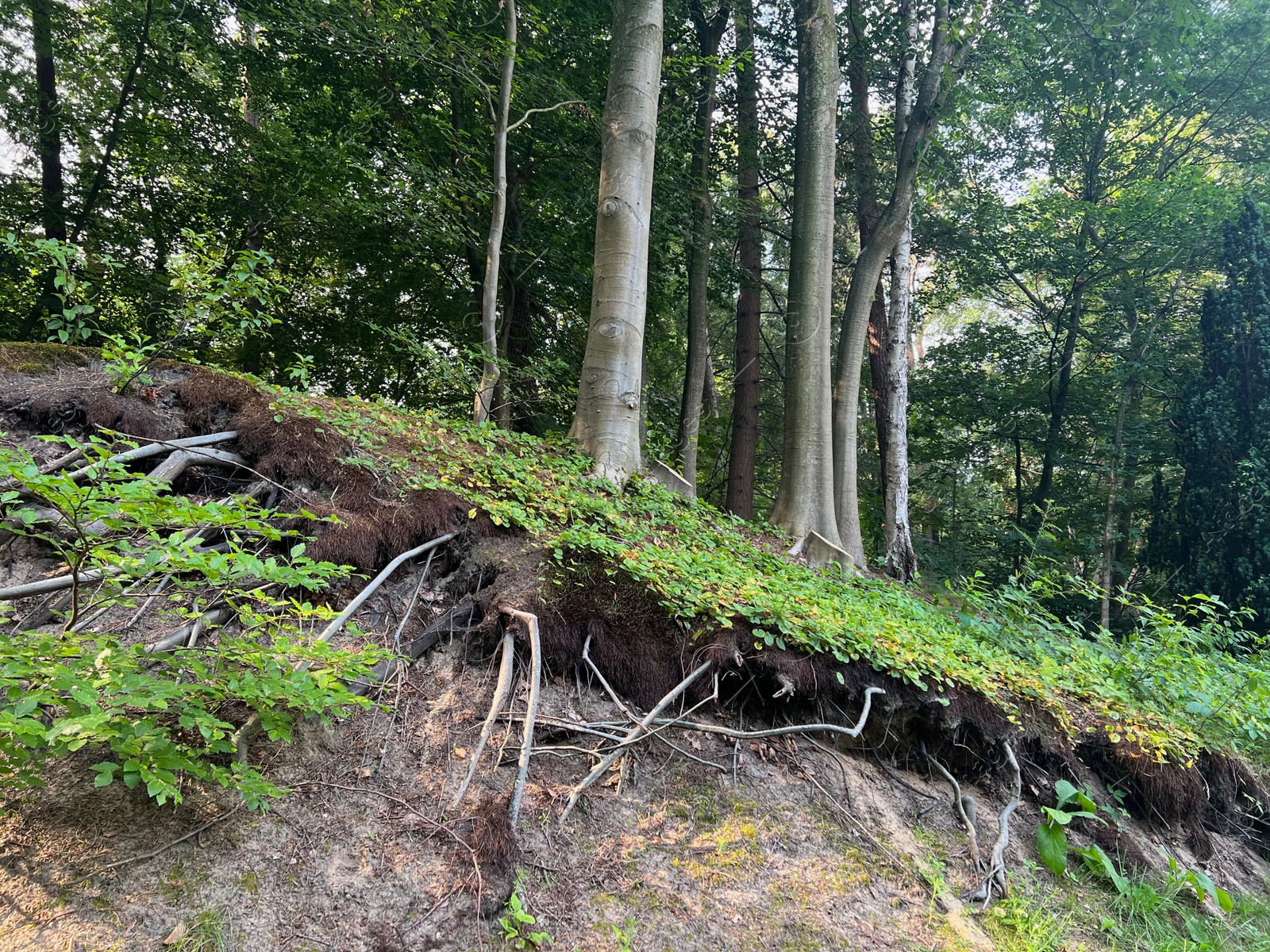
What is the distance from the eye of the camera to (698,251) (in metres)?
9.00

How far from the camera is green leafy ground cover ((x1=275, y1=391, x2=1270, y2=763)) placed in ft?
11.1

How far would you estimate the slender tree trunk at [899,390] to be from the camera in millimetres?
8555

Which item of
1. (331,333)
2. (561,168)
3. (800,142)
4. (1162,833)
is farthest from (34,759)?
(331,333)

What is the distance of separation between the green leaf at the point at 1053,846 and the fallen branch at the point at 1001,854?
17 cm

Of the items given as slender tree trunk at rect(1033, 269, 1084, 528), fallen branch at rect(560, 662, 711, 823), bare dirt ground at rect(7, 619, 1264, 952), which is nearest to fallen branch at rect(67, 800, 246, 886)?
bare dirt ground at rect(7, 619, 1264, 952)

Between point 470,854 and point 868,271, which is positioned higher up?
point 868,271

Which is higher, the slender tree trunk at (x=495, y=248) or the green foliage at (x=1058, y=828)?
the slender tree trunk at (x=495, y=248)

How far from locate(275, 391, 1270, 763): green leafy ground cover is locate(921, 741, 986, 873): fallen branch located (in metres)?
0.47

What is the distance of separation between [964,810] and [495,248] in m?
5.94

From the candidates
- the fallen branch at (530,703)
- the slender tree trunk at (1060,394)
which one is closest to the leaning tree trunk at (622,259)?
the fallen branch at (530,703)

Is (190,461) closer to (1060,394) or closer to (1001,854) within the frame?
(1001,854)

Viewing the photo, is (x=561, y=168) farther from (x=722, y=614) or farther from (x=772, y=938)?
(x=772, y=938)

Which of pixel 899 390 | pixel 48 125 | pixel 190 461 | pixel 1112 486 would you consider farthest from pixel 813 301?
pixel 1112 486

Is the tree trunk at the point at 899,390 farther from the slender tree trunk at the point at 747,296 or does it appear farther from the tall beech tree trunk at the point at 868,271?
the slender tree trunk at the point at 747,296
